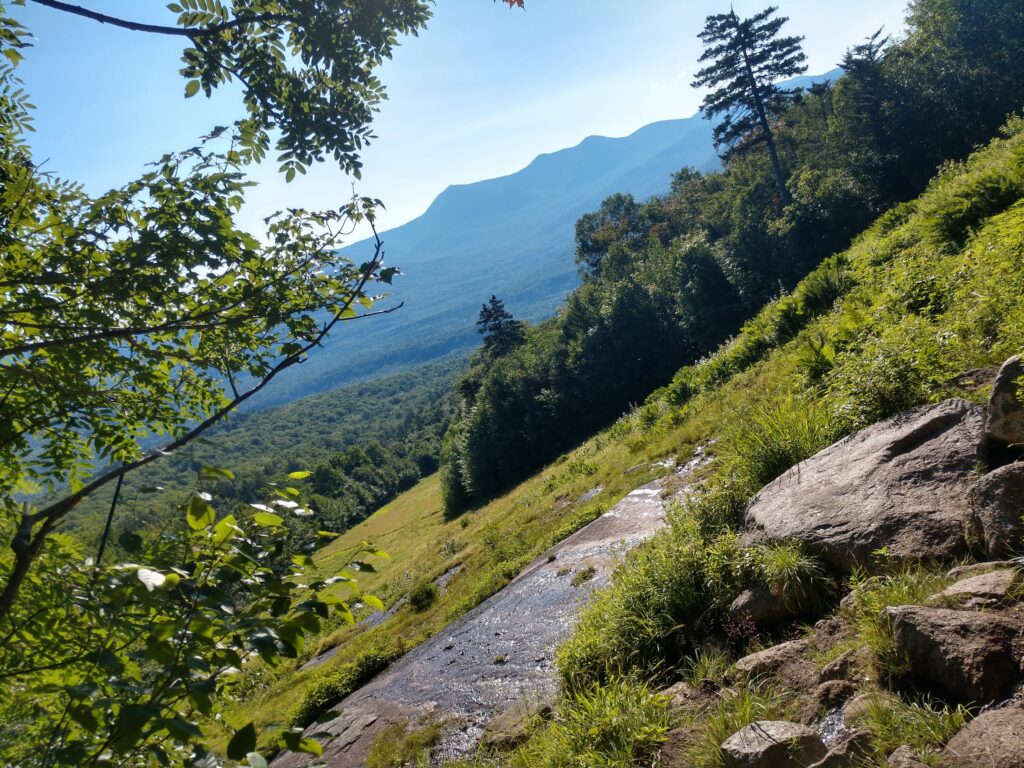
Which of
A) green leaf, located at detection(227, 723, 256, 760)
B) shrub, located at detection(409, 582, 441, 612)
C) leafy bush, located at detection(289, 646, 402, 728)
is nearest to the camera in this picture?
green leaf, located at detection(227, 723, 256, 760)

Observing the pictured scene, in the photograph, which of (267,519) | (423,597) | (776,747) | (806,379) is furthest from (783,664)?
(423,597)

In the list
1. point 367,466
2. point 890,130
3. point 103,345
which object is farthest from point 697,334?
point 367,466

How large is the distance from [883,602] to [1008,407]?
189 centimetres

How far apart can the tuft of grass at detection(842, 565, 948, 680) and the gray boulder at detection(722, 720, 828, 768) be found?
731 millimetres

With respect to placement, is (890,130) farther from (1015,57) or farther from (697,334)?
(697,334)

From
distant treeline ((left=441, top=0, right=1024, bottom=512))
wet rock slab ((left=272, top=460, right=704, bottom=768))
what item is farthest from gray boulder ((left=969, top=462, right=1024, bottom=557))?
distant treeline ((left=441, top=0, right=1024, bottom=512))

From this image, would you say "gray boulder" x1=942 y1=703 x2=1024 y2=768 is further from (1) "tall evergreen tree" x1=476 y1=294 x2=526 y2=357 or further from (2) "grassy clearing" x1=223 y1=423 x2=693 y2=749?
(1) "tall evergreen tree" x1=476 y1=294 x2=526 y2=357

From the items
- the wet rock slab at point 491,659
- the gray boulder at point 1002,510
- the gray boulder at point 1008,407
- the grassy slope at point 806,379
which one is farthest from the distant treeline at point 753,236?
the gray boulder at point 1002,510

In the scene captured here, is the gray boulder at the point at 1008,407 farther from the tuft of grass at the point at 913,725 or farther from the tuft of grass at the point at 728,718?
the tuft of grass at the point at 728,718

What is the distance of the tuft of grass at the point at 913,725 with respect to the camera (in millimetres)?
3441

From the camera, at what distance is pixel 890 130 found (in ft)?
157

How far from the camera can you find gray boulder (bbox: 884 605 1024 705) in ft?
11.7

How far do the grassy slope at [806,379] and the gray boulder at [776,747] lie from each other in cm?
173

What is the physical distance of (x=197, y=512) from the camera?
1976mm
